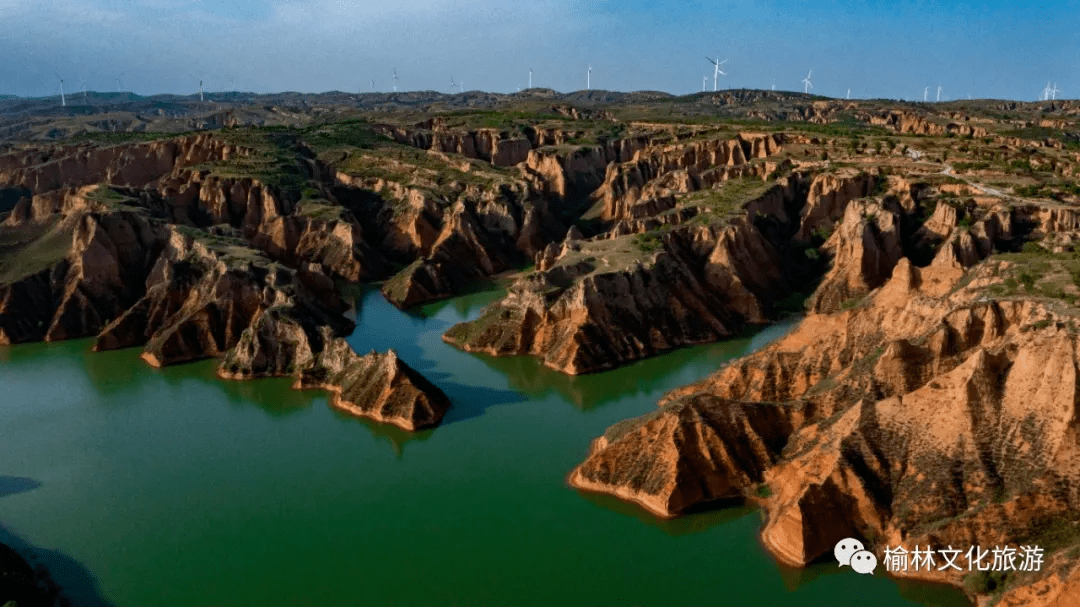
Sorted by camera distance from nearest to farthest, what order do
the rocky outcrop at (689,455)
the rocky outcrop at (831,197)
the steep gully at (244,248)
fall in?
1. the rocky outcrop at (689,455)
2. the steep gully at (244,248)
3. the rocky outcrop at (831,197)

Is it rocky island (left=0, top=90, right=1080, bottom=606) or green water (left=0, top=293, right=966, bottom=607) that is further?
rocky island (left=0, top=90, right=1080, bottom=606)

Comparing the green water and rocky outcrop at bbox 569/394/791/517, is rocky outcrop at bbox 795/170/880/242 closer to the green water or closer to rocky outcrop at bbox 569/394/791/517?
the green water

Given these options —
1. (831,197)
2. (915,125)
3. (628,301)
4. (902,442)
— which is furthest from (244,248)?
(915,125)

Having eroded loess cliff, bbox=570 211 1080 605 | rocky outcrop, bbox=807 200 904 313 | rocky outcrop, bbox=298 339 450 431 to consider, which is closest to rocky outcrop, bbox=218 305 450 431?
rocky outcrop, bbox=298 339 450 431

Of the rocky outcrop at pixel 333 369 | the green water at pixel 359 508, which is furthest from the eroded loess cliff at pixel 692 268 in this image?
the rocky outcrop at pixel 333 369

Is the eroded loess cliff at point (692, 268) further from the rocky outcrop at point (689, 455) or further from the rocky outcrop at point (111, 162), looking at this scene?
the rocky outcrop at point (111, 162)
